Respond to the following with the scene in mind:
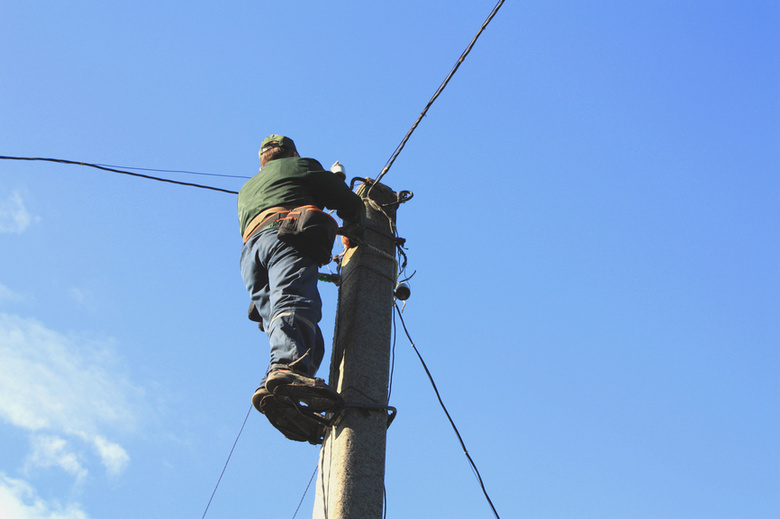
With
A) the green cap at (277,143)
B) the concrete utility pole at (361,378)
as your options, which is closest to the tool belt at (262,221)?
the concrete utility pole at (361,378)

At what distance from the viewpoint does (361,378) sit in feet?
12.1

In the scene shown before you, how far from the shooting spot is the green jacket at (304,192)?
14.0 ft

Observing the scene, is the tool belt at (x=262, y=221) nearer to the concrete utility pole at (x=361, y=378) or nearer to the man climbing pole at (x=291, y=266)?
the man climbing pole at (x=291, y=266)

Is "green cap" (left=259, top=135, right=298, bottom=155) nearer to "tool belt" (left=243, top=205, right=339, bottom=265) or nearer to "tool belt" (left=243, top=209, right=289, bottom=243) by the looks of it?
"tool belt" (left=243, top=209, right=289, bottom=243)

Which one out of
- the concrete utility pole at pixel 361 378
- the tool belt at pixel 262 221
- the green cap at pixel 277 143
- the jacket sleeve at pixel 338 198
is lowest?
the concrete utility pole at pixel 361 378

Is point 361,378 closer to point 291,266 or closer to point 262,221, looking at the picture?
point 291,266

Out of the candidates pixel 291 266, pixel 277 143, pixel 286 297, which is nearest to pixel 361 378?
pixel 286 297

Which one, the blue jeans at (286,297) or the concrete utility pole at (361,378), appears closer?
the concrete utility pole at (361,378)

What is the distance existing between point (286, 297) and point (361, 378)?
0.52 meters

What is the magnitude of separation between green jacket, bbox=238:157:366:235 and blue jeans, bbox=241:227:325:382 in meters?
0.24

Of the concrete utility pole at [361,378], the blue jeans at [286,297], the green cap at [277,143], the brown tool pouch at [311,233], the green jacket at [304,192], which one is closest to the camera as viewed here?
the concrete utility pole at [361,378]

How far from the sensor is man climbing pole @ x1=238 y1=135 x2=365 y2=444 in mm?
3402

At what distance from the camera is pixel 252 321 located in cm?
428

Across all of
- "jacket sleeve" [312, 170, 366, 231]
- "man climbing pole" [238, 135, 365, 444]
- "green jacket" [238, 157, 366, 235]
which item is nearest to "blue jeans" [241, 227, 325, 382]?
"man climbing pole" [238, 135, 365, 444]
